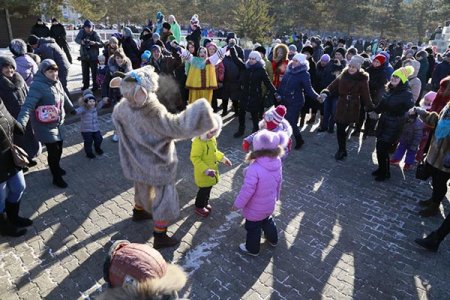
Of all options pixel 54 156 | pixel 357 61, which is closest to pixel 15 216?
pixel 54 156


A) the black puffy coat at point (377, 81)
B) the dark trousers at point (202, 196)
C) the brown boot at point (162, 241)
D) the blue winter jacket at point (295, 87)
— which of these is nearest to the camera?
the brown boot at point (162, 241)

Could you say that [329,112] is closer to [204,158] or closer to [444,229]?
[444,229]

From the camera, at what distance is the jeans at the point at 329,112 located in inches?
333

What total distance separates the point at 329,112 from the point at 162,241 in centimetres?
605

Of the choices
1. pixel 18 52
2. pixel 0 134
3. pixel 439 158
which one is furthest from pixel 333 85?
pixel 18 52

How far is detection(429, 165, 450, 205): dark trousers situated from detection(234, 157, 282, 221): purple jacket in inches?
106

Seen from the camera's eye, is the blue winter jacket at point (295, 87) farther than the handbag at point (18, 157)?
Yes

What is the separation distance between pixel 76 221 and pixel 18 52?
13.3 feet

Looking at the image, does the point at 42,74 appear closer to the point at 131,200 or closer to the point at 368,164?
the point at 131,200

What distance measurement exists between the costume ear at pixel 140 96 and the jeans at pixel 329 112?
5.95 meters

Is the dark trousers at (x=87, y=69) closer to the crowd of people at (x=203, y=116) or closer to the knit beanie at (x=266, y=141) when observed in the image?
the crowd of people at (x=203, y=116)

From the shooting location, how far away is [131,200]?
5.35 m

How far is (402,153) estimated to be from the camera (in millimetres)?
7098

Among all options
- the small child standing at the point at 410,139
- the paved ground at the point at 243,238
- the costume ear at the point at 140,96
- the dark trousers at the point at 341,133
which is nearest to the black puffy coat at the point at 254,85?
the dark trousers at the point at 341,133
